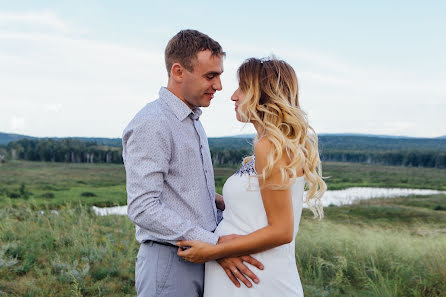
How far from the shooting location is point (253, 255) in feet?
8.11

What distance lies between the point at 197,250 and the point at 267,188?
54 cm

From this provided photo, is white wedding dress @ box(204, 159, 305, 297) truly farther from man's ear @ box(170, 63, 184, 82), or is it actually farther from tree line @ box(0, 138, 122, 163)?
tree line @ box(0, 138, 122, 163)

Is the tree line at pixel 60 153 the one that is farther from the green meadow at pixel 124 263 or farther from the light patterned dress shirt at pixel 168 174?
the light patterned dress shirt at pixel 168 174

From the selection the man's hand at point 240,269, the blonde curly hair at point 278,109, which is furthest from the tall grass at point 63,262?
the blonde curly hair at point 278,109

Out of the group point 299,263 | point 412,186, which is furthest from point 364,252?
point 412,186

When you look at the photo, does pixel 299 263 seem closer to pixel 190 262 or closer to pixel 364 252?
pixel 364 252

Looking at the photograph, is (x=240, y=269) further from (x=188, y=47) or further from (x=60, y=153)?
(x=60, y=153)

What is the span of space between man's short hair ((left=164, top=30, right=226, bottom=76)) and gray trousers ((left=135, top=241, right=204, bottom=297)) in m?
1.17

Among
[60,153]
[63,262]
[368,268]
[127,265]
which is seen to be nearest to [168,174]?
[127,265]

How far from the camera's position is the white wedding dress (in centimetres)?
244

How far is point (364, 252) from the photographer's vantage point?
22.7 feet

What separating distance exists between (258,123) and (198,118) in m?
0.54

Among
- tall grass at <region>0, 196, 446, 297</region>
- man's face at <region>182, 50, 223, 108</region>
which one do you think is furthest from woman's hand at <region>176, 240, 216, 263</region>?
tall grass at <region>0, 196, 446, 297</region>

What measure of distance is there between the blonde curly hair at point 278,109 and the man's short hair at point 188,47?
289 mm
